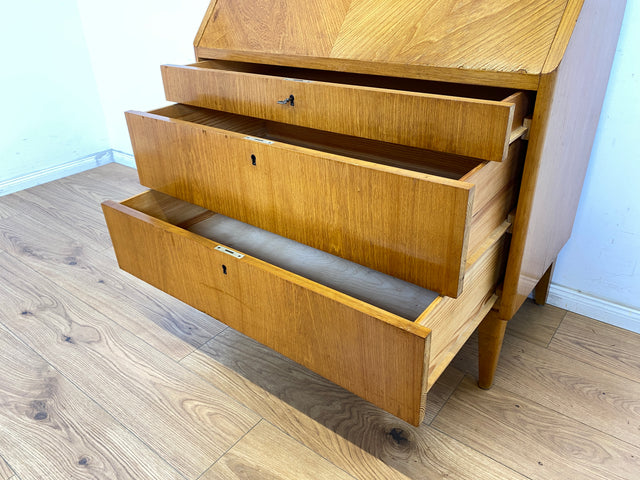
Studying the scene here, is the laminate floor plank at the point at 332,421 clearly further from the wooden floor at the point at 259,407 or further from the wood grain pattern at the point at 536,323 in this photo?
the wood grain pattern at the point at 536,323

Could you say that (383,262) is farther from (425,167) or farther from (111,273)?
(111,273)

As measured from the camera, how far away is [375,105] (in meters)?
0.70

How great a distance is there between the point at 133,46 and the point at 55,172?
609mm

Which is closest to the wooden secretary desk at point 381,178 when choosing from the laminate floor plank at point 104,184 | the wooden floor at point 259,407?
the wooden floor at point 259,407

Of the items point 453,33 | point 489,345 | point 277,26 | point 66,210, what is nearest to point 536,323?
point 489,345

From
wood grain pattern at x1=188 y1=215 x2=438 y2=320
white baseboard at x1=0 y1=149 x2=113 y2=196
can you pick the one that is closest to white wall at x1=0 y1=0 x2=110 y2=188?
white baseboard at x1=0 y1=149 x2=113 y2=196

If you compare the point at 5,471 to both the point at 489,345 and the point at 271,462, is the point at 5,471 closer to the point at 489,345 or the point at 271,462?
the point at 271,462

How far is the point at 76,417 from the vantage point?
2.94 ft

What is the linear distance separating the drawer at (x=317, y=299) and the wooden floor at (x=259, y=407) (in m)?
0.19

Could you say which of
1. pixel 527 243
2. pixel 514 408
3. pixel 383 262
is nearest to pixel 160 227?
pixel 383 262

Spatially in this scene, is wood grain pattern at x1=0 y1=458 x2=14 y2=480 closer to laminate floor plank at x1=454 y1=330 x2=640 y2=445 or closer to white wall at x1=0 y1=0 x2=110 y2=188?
laminate floor plank at x1=454 y1=330 x2=640 y2=445

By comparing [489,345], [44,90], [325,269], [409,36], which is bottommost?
[489,345]

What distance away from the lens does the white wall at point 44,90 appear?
173 centimetres

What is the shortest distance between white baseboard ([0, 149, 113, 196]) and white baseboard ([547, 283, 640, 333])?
179 cm
